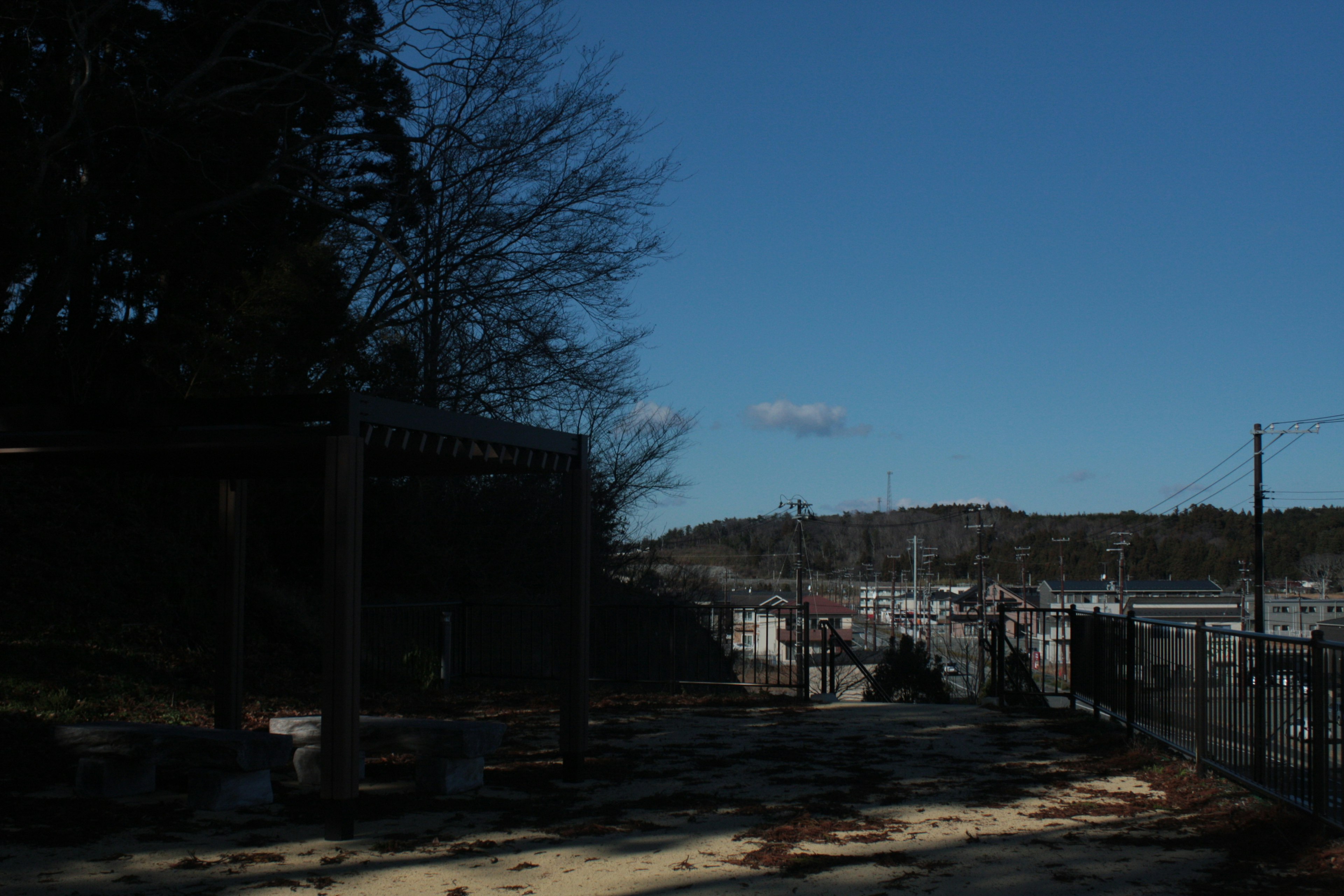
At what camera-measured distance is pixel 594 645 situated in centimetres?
1717

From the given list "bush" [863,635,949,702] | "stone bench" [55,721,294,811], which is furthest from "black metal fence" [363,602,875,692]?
"stone bench" [55,721,294,811]

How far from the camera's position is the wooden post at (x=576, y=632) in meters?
8.48

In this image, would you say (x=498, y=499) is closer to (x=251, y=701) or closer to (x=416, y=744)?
(x=251, y=701)

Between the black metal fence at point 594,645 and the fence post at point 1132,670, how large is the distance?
437 centimetres

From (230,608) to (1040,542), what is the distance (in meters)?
98.1

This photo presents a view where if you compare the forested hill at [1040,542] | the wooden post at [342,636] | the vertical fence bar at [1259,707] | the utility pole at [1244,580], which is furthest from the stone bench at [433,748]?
the utility pole at [1244,580]

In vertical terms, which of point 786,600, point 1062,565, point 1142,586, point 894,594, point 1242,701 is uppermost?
point 1242,701

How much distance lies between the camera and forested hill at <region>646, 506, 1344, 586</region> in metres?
78.6

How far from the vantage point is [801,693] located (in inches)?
578

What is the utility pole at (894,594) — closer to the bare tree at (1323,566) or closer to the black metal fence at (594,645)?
the black metal fence at (594,645)

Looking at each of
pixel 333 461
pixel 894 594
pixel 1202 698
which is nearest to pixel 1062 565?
pixel 894 594

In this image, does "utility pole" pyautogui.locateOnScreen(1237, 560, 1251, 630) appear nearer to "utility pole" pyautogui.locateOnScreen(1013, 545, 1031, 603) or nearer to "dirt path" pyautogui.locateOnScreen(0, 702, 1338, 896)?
"utility pole" pyautogui.locateOnScreen(1013, 545, 1031, 603)

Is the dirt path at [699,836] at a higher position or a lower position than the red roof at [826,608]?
higher

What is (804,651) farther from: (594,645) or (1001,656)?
(594,645)
